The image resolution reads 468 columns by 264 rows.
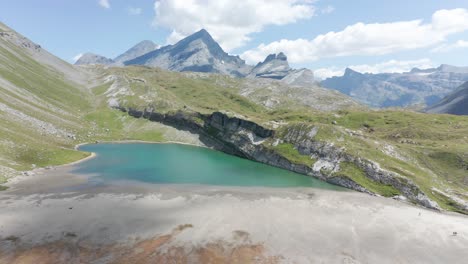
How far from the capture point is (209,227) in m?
52.4

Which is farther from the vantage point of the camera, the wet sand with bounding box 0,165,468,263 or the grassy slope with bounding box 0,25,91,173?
the grassy slope with bounding box 0,25,91,173

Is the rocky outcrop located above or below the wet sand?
above

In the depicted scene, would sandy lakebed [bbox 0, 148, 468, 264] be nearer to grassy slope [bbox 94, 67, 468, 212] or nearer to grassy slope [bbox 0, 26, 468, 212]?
grassy slope [bbox 94, 67, 468, 212]

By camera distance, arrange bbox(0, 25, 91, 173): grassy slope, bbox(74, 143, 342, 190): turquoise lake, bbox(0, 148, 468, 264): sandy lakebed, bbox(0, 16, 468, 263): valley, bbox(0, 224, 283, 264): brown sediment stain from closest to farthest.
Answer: bbox(0, 224, 283, 264): brown sediment stain < bbox(0, 148, 468, 264): sandy lakebed < bbox(0, 16, 468, 263): valley < bbox(74, 143, 342, 190): turquoise lake < bbox(0, 25, 91, 173): grassy slope

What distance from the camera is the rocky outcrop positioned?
8338 cm

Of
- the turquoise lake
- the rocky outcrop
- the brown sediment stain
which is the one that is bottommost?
the turquoise lake

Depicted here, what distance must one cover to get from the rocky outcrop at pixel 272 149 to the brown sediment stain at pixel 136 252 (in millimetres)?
53554

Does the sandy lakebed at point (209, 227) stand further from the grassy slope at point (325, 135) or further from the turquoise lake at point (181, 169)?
the grassy slope at point (325, 135)

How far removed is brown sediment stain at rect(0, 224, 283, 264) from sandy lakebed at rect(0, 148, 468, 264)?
0.50 ft

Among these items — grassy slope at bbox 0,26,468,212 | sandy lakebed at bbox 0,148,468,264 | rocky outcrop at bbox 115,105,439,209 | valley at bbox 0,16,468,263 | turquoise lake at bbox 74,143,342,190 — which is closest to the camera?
sandy lakebed at bbox 0,148,468,264

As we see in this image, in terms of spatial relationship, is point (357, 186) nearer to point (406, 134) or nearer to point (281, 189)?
point (281, 189)

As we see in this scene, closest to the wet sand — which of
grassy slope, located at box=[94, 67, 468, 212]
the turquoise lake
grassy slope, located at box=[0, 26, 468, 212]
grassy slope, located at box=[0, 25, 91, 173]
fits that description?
the turquoise lake

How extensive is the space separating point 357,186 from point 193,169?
54.5 metres

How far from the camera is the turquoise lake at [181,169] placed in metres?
86.0
